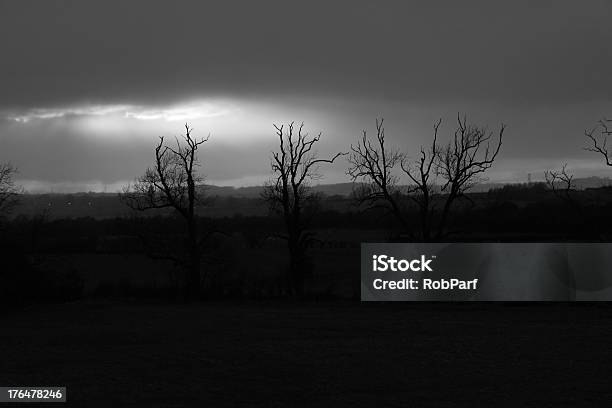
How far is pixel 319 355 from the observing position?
62.5ft

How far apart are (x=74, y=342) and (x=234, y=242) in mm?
76195

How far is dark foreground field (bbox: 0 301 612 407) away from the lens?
14180mm

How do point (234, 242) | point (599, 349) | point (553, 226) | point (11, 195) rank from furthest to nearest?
1. point (234, 242)
2. point (553, 226)
3. point (11, 195)
4. point (599, 349)

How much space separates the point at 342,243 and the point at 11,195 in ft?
222

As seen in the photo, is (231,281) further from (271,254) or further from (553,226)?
(271,254)

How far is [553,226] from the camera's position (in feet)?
223

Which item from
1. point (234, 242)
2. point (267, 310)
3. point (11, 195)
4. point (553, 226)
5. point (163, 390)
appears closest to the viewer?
point (163, 390)

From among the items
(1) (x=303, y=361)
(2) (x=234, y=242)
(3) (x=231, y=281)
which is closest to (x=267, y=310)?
(3) (x=231, y=281)

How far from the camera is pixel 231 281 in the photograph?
1502 inches

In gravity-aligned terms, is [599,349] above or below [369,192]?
below

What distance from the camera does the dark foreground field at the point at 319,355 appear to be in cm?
1418

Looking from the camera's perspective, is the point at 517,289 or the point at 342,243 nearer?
the point at 517,289

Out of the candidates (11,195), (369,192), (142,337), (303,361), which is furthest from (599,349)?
(11,195)

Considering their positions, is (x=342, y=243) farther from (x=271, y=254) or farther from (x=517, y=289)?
(x=517, y=289)
